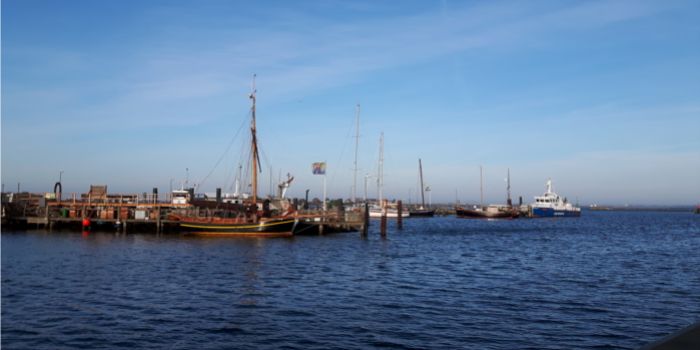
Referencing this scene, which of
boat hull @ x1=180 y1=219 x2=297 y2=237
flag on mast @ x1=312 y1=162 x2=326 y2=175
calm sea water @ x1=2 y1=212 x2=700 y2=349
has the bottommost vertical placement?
calm sea water @ x1=2 y1=212 x2=700 y2=349

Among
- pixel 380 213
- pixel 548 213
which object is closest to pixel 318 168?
pixel 380 213

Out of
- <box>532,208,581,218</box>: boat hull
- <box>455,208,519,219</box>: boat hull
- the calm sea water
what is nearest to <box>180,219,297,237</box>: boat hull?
the calm sea water

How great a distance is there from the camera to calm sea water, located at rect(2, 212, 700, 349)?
17938 mm

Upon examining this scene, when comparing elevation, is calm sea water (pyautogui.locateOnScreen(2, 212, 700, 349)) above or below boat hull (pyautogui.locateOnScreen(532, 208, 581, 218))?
below

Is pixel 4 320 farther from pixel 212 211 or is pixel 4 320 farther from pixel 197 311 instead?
pixel 212 211

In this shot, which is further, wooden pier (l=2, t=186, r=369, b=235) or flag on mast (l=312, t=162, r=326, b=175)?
flag on mast (l=312, t=162, r=326, b=175)

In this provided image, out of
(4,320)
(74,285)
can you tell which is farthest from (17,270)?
(4,320)

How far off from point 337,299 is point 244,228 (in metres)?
37.1

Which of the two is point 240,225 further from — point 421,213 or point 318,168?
point 421,213

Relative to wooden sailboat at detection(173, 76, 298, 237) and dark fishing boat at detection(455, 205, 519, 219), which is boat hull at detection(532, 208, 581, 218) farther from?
wooden sailboat at detection(173, 76, 298, 237)

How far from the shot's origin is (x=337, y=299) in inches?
969

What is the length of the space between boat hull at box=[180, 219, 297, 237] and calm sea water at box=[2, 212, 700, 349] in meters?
14.6

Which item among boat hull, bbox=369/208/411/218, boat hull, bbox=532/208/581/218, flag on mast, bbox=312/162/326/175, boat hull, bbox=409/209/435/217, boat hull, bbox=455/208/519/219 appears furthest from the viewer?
boat hull, bbox=409/209/435/217

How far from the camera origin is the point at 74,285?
2714 cm
